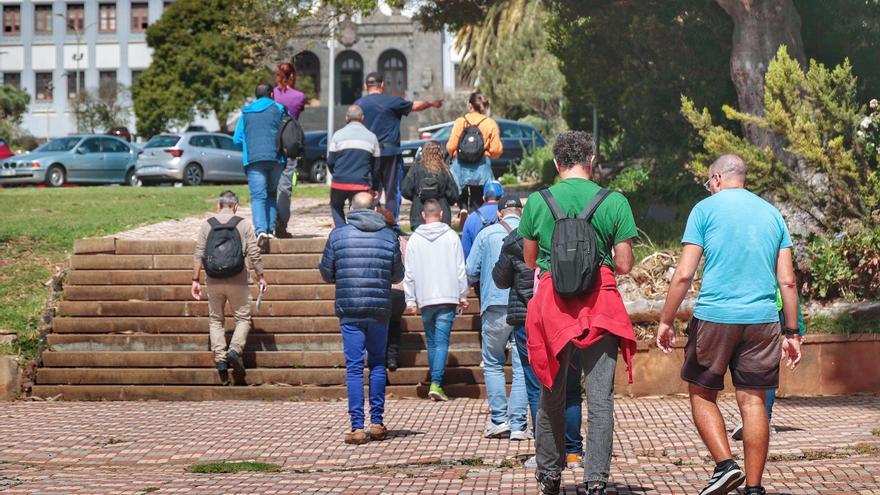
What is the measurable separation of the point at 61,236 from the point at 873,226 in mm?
9201

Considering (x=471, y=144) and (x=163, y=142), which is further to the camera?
(x=163, y=142)

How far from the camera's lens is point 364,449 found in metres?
9.57

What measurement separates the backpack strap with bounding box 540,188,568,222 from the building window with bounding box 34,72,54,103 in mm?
73253

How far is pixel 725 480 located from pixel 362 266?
375cm

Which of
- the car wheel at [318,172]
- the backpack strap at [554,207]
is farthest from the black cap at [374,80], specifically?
the car wheel at [318,172]

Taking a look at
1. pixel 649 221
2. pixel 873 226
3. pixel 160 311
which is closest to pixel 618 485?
pixel 873 226

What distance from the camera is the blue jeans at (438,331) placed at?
459 inches

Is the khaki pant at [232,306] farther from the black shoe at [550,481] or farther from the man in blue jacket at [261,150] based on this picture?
the black shoe at [550,481]

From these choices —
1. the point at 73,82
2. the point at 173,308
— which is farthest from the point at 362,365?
the point at 73,82

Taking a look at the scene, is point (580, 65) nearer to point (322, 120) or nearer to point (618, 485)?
point (618, 485)

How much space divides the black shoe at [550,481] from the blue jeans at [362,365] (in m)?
2.77

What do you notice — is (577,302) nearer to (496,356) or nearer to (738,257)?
(738,257)

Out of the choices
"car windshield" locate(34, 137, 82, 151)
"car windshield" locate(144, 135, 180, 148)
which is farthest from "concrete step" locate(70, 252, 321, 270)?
"car windshield" locate(34, 137, 82, 151)

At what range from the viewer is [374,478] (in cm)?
833
